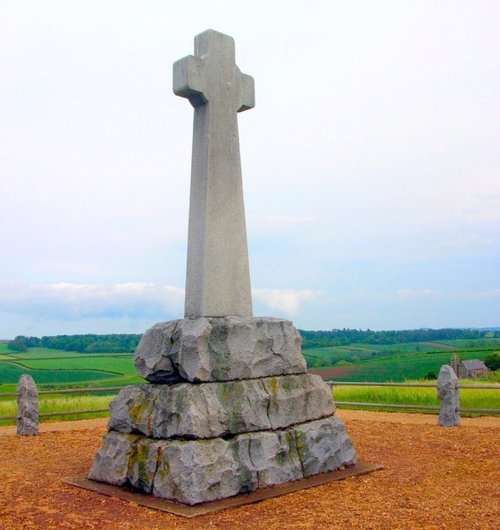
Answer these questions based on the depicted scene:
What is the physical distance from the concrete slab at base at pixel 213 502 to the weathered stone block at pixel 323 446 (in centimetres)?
10

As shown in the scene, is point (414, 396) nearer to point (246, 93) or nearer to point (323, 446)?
point (323, 446)

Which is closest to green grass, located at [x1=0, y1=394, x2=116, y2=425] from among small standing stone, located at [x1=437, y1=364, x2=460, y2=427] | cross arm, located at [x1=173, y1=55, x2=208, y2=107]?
small standing stone, located at [x1=437, y1=364, x2=460, y2=427]

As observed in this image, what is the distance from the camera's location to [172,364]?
8.01 metres

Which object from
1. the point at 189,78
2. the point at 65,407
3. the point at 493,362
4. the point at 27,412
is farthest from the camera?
the point at 493,362

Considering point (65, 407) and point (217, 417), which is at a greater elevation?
point (217, 417)

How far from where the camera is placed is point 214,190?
852 cm

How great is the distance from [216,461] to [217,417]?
19.5 inches

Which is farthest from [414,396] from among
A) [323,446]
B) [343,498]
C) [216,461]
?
[216,461]

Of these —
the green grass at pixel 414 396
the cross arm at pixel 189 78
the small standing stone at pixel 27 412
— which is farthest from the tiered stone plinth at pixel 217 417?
the green grass at pixel 414 396

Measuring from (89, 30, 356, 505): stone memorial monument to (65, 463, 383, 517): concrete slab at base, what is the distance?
0.27ft

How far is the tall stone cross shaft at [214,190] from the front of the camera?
8.39 meters

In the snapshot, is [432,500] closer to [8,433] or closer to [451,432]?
[451,432]

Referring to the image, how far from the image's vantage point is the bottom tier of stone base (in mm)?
7238

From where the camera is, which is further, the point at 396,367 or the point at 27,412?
the point at 396,367
